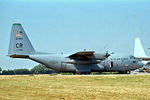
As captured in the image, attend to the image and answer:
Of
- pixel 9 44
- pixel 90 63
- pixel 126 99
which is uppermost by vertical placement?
pixel 9 44

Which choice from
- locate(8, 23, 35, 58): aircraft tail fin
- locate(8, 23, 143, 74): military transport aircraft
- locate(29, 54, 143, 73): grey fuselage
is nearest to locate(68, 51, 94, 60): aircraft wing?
locate(8, 23, 143, 74): military transport aircraft

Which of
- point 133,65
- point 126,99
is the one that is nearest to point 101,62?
point 133,65

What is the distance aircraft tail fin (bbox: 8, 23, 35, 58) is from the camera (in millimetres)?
46781

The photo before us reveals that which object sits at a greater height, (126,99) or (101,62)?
(101,62)

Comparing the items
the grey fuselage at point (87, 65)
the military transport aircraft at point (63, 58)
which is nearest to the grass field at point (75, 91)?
the military transport aircraft at point (63, 58)

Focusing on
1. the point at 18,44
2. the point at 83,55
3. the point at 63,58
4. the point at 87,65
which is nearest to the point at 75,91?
the point at 83,55

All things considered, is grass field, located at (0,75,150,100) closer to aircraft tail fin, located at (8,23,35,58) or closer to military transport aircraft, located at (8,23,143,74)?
military transport aircraft, located at (8,23,143,74)

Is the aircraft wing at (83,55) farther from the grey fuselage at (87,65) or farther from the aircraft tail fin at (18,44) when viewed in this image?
the aircraft tail fin at (18,44)

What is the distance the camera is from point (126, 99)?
15.9 meters

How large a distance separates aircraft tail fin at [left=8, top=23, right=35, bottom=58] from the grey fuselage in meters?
1.46

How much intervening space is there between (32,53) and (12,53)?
335 centimetres

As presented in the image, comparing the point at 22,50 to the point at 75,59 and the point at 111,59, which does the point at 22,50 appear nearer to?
the point at 75,59

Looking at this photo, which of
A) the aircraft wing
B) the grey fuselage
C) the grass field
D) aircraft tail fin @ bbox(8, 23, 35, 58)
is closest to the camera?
the grass field

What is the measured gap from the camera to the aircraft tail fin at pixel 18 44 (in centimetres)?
4678
